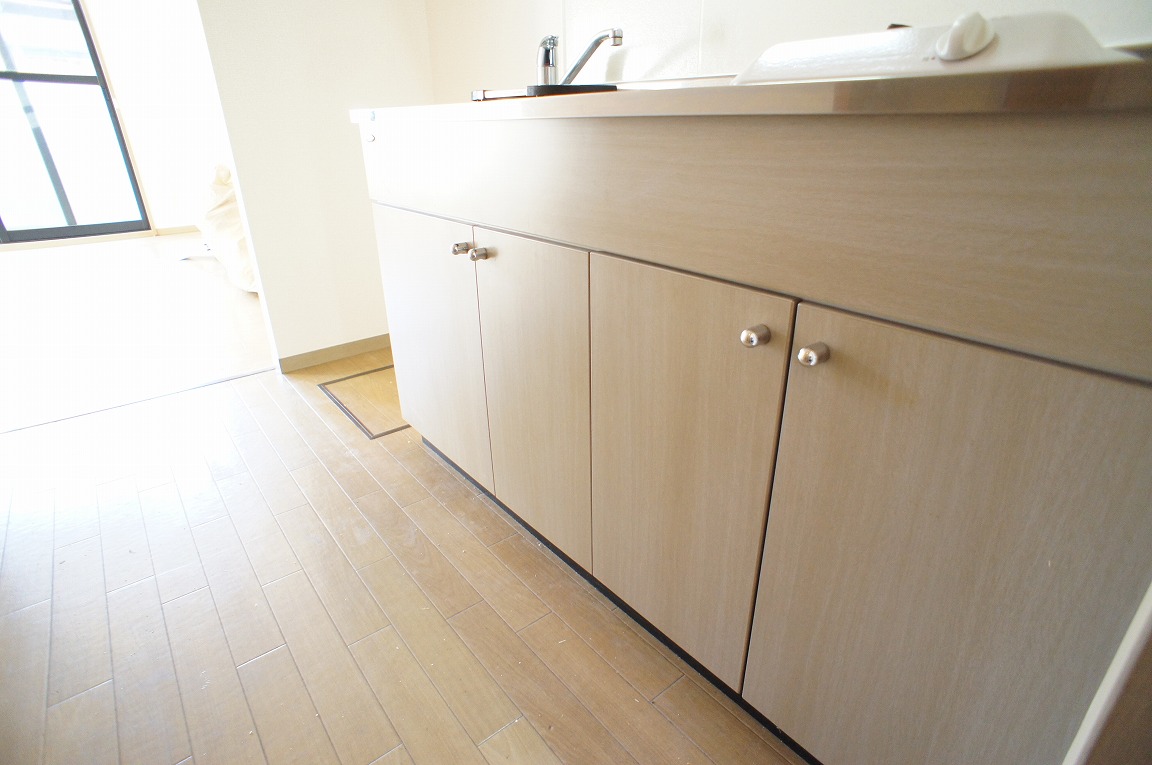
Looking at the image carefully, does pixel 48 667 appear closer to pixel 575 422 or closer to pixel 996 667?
pixel 575 422

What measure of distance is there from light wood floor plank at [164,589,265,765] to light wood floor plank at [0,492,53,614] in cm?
35

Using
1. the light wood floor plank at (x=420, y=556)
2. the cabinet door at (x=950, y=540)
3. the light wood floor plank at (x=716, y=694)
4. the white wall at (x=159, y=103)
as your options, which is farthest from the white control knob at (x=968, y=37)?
the white wall at (x=159, y=103)

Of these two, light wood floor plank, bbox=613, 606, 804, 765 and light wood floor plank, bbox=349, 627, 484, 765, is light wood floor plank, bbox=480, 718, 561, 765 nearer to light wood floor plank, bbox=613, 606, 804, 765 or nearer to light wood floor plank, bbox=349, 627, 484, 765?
light wood floor plank, bbox=349, 627, 484, 765

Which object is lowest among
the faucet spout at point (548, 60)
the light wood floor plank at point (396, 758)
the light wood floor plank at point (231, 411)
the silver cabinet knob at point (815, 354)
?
the light wood floor plank at point (396, 758)

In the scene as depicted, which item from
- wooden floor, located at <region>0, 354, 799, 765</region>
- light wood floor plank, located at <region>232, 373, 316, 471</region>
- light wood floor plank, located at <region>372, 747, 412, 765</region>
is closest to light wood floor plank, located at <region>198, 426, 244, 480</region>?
wooden floor, located at <region>0, 354, 799, 765</region>

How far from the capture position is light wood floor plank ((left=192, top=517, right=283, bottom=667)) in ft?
3.95

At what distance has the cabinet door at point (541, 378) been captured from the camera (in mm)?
1055

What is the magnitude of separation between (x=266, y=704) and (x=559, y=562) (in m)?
0.65

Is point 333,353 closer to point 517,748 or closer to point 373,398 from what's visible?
point 373,398

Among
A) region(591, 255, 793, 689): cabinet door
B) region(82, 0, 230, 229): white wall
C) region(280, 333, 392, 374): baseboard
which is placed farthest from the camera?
region(82, 0, 230, 229): white wall

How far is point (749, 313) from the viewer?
0.74 meters

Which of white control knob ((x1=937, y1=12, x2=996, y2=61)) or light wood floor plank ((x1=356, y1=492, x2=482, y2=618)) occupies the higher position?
white control knob ((x1=937, y1=12, x2=996, y2=61))

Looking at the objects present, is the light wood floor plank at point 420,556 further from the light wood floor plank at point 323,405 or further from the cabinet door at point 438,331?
the light wood floor plank at point 323,405

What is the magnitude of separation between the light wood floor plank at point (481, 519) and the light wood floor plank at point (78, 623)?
78 centimetres
